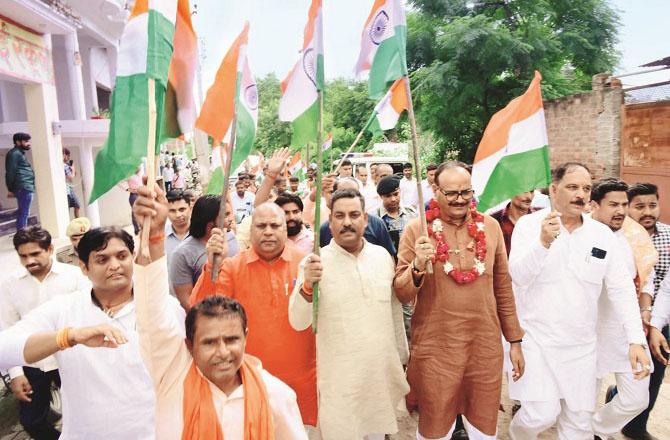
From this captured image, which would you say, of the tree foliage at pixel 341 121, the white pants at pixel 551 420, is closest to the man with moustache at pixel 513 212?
the white pants at pixel 551 420

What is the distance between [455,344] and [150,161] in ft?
6.49

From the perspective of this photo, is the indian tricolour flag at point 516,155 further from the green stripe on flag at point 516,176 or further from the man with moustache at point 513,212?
the man with moustache at point 513,212

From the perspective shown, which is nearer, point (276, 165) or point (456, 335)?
point (456, 335)

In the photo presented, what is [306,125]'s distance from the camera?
2949 mm

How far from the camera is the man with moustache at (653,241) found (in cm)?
358

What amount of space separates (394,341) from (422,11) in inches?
634

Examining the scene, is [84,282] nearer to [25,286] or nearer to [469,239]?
[25,286]

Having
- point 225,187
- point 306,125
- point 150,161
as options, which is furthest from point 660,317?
point 150,161

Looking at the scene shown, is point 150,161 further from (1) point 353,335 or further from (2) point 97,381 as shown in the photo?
(1) point 353,335

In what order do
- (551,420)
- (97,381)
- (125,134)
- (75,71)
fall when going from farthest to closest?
(75,71) → (551,420) → (97,381) → (125,134)

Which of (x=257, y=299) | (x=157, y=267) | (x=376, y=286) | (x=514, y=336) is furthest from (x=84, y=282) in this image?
(x=514, y=336)

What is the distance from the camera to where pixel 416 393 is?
9.99 feet

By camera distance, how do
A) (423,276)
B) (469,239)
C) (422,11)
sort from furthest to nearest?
1. (422,11)
2. (469,239)
3. (423,276)

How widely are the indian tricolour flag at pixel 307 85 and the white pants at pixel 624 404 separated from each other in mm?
2603
